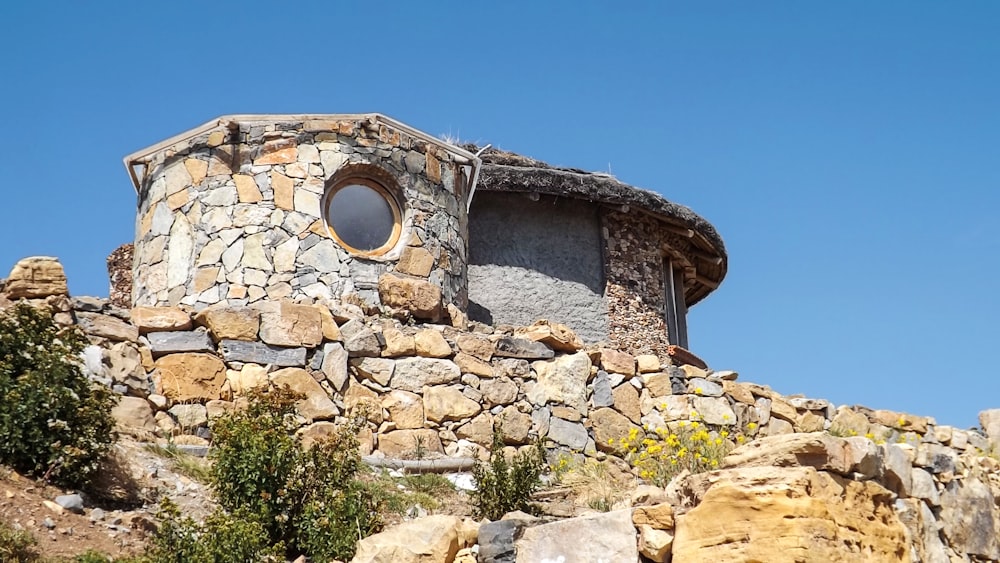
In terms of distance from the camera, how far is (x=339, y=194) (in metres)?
12.2

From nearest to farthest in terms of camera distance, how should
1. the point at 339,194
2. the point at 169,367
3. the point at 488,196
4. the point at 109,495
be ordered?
the point at 109,495 → the point at 169,367 → the point at 339,194 → the point at 488,196

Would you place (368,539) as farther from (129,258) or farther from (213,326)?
(129,258)

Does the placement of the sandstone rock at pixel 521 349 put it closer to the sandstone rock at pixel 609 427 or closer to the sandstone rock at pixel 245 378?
the sandstone rock at pixel 609 427

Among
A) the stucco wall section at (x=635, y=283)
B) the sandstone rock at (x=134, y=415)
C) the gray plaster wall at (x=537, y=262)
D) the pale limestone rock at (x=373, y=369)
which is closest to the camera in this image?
the sandstone rock at (x=134, y=415)

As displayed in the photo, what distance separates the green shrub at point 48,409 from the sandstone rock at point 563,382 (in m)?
3.97

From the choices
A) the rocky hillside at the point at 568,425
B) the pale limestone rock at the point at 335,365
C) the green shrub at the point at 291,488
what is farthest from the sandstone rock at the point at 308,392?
the green shrub at the point at 291,488

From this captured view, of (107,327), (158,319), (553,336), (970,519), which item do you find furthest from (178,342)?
(970,519)

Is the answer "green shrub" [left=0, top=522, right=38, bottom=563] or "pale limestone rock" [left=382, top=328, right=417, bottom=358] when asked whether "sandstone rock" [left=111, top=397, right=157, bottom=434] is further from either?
"green shrub" [left=0, top=522, right=38, bottom=563]

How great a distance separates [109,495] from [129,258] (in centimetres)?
747

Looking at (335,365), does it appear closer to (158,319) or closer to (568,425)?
(158,319)

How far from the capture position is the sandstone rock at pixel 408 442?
410 inches

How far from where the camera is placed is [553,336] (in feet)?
37.3

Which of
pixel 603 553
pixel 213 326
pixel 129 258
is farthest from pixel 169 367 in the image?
pixel 129 258

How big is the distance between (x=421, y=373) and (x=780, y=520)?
4.78 meters
